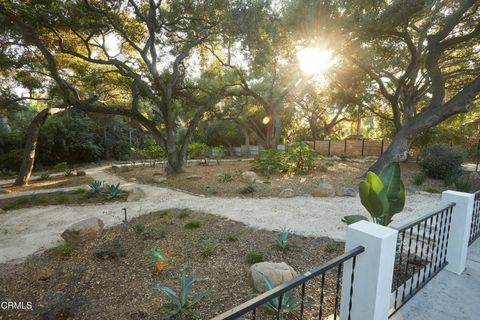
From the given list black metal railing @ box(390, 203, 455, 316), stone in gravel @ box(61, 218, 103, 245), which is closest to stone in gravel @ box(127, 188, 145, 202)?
stone in gravel @ box(61, 218, 103, 245)

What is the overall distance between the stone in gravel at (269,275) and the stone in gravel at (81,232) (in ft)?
11.0

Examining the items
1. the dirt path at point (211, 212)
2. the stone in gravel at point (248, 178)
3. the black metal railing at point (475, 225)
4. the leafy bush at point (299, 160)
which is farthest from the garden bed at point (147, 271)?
the leafy bush at point (299, 160)

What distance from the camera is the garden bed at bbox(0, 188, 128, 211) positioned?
23.3 ft

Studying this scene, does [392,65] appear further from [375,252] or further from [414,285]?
[375,252]

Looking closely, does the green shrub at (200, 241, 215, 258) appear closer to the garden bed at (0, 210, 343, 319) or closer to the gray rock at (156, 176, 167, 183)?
the garden bed at (0, 210, 343, 319)

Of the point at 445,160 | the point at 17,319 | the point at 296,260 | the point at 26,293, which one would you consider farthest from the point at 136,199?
the point at 445,160

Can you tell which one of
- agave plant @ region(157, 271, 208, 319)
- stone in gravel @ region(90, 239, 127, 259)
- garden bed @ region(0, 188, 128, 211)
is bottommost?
garden bed @ region(0, 188, 128, 211)

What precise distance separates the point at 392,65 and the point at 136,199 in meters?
14.4

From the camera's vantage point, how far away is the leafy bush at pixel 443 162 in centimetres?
867

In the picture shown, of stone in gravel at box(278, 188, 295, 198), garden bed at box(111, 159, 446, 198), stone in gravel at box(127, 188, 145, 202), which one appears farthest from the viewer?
garden bed at box(111, 159, 446, 198)

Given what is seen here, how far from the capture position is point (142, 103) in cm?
1869

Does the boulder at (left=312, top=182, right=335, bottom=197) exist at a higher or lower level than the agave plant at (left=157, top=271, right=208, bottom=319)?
higher

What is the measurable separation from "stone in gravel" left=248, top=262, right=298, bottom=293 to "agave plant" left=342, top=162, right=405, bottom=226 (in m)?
1.02
